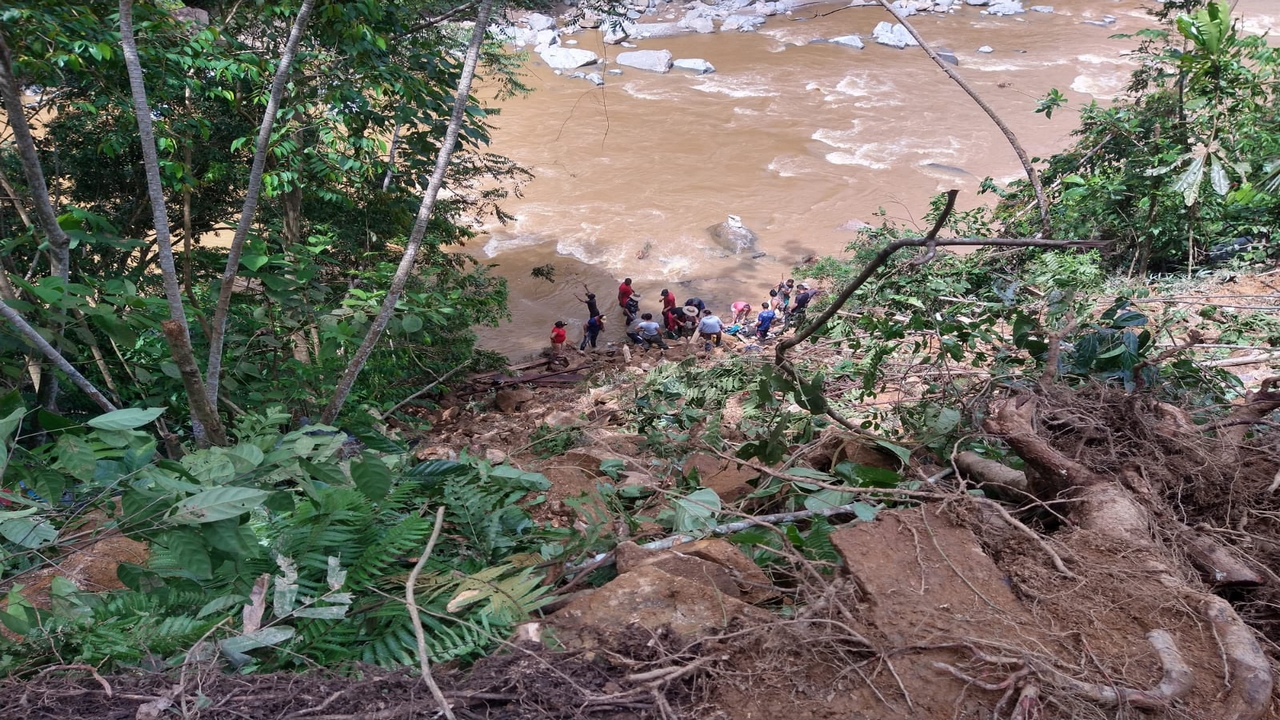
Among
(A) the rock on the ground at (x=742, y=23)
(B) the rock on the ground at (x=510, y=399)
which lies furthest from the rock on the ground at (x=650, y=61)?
(B) the rock on the ground at (x=510, y=399)

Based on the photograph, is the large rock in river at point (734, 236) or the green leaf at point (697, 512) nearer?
the green leaf at point (697, 512)

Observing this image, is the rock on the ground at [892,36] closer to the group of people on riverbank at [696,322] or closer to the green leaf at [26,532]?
the group of people on riverbank at [696,322]

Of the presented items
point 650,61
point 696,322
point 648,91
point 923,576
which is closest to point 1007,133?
point 923,576

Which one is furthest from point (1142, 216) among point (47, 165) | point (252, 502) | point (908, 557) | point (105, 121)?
point (47, 165)

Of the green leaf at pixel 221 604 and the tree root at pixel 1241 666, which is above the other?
the green leaf at pixel 221 604

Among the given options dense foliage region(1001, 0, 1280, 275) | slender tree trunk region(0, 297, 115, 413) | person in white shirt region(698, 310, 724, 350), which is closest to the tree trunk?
slender tree trunk region(0, 297, 115, 413)

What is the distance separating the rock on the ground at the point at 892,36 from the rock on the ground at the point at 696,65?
21.8 ft

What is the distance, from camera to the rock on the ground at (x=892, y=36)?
2569 centimetres

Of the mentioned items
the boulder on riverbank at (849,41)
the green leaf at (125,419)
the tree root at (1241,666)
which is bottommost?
the tree root at (1241,666)

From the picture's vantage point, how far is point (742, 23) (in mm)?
27703

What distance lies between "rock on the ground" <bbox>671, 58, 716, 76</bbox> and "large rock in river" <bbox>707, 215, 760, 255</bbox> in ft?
34.8

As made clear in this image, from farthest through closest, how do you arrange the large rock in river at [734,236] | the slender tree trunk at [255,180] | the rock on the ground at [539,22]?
the rock on the ground at [539,22] → the large rock in river at [734,236] → the slender tree trunk at [255,180]

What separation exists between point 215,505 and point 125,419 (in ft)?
1.10

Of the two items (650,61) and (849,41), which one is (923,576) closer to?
(650,61)
